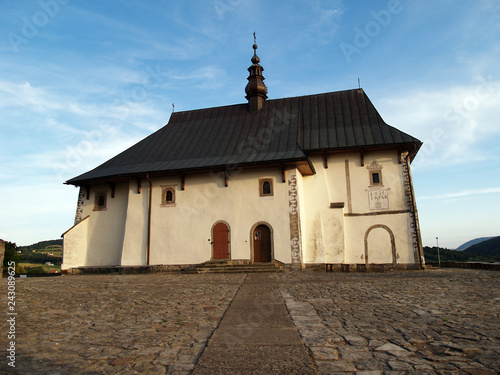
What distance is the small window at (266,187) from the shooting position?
18.1m

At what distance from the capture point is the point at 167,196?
1942 cm

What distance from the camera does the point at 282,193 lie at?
17.8m

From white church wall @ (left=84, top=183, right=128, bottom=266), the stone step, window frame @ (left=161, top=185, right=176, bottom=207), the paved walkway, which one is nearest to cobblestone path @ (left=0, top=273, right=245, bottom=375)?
the paved walkway

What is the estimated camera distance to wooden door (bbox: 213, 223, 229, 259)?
18.1 metres

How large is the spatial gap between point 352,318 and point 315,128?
16048mm

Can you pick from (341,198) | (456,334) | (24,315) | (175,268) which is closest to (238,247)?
(175,268)

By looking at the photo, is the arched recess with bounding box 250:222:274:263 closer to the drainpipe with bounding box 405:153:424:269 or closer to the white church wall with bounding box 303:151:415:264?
the white church wall with bounding box 303:151:415:264

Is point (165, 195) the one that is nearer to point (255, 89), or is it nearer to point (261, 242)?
point (261, 242)

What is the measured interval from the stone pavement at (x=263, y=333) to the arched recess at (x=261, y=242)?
31.7 ft

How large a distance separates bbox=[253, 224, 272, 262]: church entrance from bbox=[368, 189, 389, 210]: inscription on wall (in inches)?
206

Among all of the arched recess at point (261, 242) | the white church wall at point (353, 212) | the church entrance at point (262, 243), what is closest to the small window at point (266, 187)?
the arched recess at point (261, 242)

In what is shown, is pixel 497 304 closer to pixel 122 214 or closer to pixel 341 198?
pixel 341 198

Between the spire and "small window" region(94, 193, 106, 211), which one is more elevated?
the spire

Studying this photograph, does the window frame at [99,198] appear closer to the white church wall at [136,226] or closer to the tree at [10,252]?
the white church wall at [136,226]
